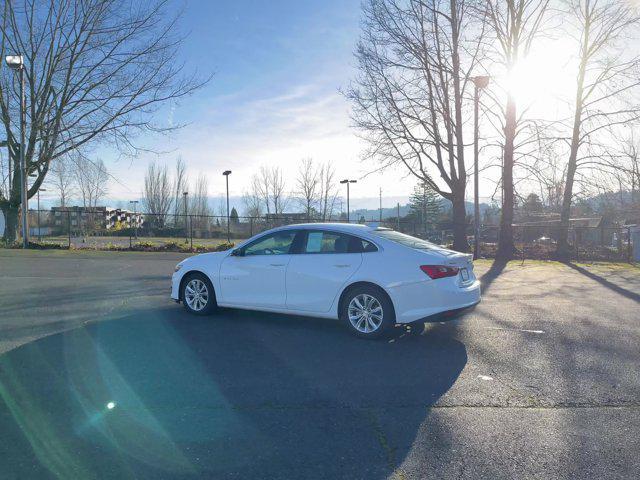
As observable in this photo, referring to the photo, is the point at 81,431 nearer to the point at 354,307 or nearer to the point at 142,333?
the point at 142,333

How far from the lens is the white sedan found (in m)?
6.57

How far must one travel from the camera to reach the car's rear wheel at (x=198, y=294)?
8.03m

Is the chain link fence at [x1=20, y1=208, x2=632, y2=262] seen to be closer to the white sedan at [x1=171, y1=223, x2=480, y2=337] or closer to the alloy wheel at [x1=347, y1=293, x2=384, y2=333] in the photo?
the white sedan at [x1=171, y1=223, x2=480, y2=337]

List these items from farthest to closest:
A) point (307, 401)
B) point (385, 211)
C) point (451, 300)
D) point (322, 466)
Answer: point (385, 211) < point (451, 300) < point (307, 401) < point (322, 466)

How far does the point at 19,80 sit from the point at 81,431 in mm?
22813

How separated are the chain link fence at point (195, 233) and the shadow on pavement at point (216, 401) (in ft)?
55.3

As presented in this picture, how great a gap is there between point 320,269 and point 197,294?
7.20 feet

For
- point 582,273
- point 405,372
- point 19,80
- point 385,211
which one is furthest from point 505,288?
point 385,211

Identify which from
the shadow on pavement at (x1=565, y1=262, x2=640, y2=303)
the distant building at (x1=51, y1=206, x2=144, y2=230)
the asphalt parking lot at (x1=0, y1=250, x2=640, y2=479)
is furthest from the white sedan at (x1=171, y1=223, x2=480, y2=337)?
the distant building at (x1=51, y1=206, x2=144, y2=230)

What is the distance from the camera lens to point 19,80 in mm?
22297

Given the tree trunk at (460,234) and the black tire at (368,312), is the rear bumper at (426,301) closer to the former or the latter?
the black tire at (368,312)

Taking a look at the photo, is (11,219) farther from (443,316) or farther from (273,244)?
(443,316)

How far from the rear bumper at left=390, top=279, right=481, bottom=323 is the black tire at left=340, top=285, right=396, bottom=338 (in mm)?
117

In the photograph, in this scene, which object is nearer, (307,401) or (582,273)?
(307,401)
